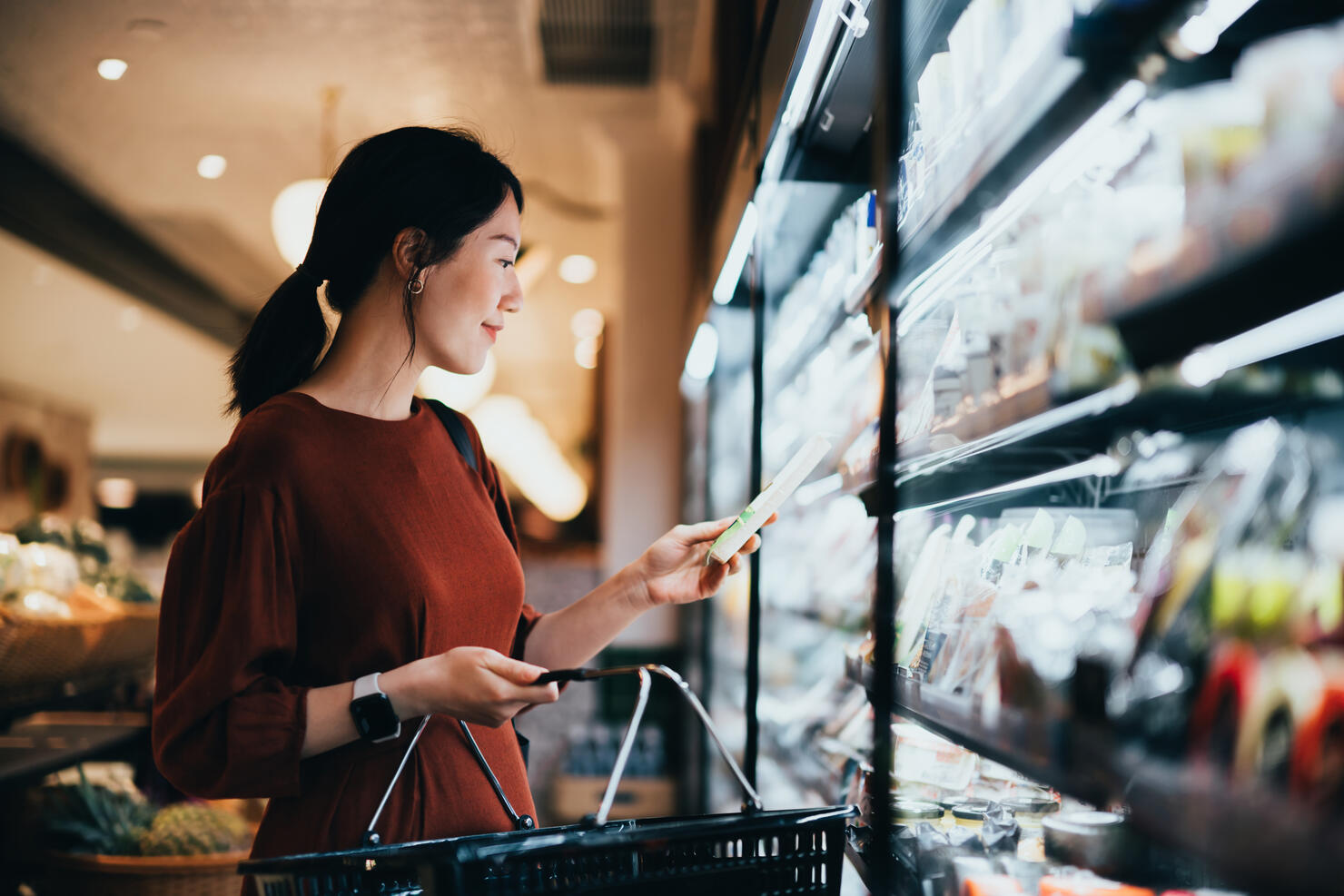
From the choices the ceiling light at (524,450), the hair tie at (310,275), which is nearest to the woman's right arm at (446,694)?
the hair tie at (310,275)

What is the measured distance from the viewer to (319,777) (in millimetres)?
1263

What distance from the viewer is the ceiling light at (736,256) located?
80.0 inches

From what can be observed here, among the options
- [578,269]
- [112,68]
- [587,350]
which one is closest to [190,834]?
[112,68]

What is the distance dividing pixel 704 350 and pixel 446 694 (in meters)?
2.04

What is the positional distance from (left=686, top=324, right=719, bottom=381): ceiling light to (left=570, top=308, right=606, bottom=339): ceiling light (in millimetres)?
4907

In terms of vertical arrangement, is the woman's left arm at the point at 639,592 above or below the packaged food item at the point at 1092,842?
above

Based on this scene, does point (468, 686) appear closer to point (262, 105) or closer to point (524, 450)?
point (262, 105)

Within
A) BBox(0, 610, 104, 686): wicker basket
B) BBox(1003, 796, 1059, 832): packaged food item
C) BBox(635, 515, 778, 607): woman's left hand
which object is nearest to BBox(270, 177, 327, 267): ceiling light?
BBox(0, 610, 104, 686): wicker basket

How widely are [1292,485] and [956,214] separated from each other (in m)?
0.50

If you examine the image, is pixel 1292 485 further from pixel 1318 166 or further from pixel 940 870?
pixel 940 870

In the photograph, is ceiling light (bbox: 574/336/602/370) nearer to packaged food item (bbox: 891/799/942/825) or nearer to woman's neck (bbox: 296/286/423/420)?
woman's neck (bbox: 296/286/423/420)

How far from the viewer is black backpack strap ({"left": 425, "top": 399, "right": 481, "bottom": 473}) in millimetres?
1571

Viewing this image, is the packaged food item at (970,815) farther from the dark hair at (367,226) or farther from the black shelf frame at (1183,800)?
the dark hair at (367,226)

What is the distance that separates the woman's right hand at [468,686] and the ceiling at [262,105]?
1.95 meters
